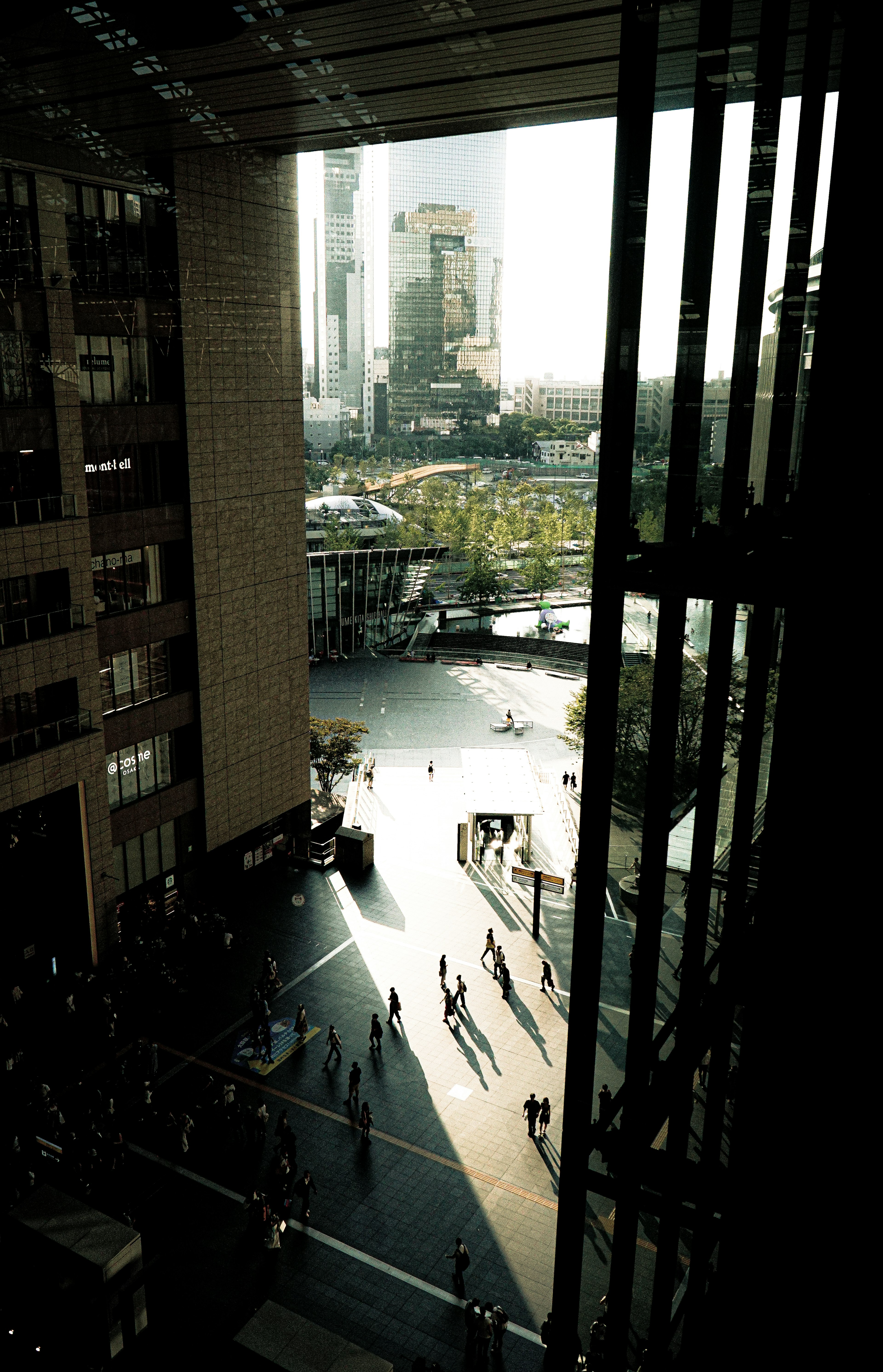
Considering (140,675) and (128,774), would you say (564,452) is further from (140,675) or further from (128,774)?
(128,774)

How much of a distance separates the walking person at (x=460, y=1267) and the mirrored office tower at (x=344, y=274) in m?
28.1

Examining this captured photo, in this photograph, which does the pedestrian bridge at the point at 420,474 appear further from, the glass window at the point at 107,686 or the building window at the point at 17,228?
the building window at the point at 17,228

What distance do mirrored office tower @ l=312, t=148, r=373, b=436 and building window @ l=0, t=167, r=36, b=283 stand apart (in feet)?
61.8

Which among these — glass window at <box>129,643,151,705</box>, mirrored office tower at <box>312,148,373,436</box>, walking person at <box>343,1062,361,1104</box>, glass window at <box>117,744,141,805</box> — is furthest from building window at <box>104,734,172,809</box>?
mirrored office tower at <box>312,148,373,436</box>

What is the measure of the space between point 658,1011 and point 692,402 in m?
4.90

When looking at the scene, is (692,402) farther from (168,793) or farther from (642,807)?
(168,793)

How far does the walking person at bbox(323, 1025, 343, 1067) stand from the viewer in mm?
17438

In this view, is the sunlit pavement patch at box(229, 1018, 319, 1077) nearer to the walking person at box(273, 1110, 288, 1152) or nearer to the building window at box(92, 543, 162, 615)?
the walking person at box(273, 1110, 288, 1152)

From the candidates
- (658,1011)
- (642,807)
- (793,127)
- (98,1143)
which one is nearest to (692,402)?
(793,127)

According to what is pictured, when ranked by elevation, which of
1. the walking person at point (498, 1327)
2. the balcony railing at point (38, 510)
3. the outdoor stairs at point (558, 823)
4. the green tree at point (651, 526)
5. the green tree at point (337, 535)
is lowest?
the outdoor stairs at point (558, 823)

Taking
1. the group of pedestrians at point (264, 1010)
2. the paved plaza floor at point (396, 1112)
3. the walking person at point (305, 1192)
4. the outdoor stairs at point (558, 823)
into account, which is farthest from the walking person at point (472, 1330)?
the outdoor stairs at point (558, 823)

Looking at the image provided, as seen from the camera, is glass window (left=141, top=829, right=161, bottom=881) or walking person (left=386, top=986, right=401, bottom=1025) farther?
glass window (left=141, top=829, right=161, bottom=881)

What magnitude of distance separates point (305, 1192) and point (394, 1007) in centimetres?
504

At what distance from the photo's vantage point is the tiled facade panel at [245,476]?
20.2 m
